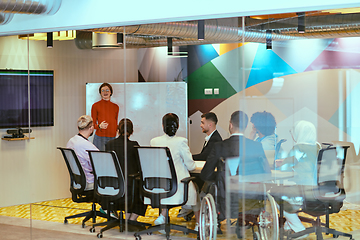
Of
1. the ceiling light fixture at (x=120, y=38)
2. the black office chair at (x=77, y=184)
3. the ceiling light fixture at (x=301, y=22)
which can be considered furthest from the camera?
the black office chair at (x=77, y=184)

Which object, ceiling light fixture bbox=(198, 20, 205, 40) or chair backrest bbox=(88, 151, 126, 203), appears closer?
ceiling light fixture bbox=(198, 20, 205, 40)

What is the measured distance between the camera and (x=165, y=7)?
14.4 feet

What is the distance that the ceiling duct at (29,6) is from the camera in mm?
4387

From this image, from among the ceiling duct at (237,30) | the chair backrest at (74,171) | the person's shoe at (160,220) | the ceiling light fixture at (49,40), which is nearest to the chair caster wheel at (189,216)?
the person's shoe at (160,220)

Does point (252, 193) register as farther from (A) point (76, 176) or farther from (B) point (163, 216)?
(A) point (76, 176)

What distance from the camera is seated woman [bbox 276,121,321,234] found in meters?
4.06

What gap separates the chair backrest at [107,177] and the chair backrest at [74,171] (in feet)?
0.69

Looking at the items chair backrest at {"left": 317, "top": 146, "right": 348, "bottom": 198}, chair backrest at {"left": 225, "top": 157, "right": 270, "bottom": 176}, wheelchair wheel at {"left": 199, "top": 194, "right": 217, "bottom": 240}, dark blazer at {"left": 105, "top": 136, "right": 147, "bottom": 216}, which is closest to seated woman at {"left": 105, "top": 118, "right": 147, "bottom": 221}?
dark blazer at {"left": 105, "top": 136, "right": 147, "bottom": 216}

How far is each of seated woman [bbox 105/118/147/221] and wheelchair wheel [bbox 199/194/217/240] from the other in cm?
72

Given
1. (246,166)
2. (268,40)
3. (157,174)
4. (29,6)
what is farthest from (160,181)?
(29,6)

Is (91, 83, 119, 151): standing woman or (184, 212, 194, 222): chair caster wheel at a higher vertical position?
(91, 83, 119, 151): standing woman

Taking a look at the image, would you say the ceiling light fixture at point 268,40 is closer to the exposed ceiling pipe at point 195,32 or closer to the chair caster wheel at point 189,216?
the exposed ceiling pipe at point 195,32

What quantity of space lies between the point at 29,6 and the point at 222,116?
244cm

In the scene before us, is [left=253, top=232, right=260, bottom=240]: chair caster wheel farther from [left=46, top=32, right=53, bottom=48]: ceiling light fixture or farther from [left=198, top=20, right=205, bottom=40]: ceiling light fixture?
[left=46, top=32, right=53, bottom=48]: ceiling light fixture
